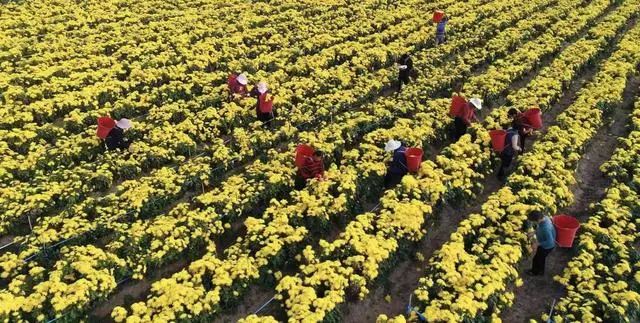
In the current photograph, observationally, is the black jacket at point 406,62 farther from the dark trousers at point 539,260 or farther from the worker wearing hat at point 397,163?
the dark trousers at point 539,260

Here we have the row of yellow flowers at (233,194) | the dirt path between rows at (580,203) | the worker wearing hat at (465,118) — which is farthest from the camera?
the worker wearing hat at (465,118)

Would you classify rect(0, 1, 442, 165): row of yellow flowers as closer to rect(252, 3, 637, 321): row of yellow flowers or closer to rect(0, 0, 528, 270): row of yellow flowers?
rect(0, 0, 528, 270): row of yellow flowers

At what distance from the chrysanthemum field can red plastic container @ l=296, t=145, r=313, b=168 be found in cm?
28

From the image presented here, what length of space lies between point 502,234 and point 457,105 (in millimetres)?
4648

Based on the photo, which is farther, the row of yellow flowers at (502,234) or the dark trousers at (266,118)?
the dark trousers at (266,118)

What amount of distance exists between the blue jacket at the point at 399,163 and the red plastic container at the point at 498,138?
2416 millimetres

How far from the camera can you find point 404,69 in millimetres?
16078

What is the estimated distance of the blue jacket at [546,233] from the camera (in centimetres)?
899

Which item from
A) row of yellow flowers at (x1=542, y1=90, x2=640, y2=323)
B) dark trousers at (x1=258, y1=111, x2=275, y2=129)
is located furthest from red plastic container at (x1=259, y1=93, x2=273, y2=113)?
row of yellow flowers at (x1=542, y1=90, x2=640, y2=323)

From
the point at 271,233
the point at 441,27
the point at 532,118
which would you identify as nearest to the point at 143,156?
the point at 271,233

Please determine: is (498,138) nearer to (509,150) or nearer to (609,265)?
(509,150)

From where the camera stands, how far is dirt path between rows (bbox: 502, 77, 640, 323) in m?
9.16

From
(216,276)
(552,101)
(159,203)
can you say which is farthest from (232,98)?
(552,101)

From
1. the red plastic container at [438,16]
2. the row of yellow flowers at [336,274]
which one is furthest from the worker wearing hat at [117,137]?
the red plastic container at [438,16]
